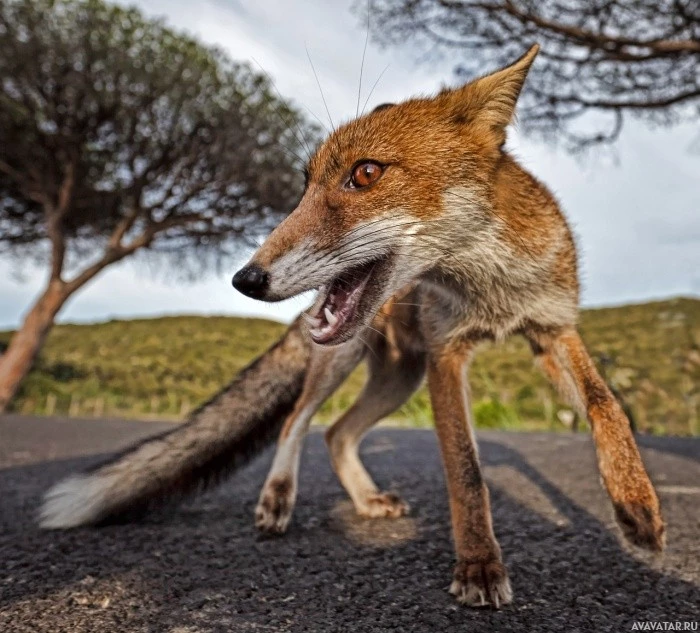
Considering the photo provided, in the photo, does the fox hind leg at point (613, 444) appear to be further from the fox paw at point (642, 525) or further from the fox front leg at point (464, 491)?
the fox front leg at point (464, 491)

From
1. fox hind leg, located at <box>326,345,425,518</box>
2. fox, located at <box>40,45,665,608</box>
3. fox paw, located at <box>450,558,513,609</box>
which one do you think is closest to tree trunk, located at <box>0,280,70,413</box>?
fox, located at <box>40,45,665,608</box>

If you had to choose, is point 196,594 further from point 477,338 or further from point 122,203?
point 122,203

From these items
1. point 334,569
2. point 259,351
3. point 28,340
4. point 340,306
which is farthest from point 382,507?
point 28,340

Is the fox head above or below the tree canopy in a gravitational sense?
below

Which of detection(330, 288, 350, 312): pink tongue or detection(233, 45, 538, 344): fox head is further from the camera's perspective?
detection(330, 288, 350, 312): pink tongue

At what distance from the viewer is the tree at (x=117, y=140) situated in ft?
39.0

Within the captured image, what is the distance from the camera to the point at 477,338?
2535mm

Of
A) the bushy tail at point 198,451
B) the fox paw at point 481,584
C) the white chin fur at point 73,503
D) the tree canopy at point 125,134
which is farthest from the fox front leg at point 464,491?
the tree canopy at point 125,134

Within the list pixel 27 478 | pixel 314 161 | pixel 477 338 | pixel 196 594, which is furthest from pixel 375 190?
pixel 27 478

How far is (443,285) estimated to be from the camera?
2494 millimetres

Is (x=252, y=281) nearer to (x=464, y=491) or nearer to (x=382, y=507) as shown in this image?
(x=464, y=491)

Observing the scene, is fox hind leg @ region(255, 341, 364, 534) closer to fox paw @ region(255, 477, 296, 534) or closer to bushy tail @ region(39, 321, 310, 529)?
fox paw @ region(255, 477, 296, 534)

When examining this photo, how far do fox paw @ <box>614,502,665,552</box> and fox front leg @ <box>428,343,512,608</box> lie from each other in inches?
15.5

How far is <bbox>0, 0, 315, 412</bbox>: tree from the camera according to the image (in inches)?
468
